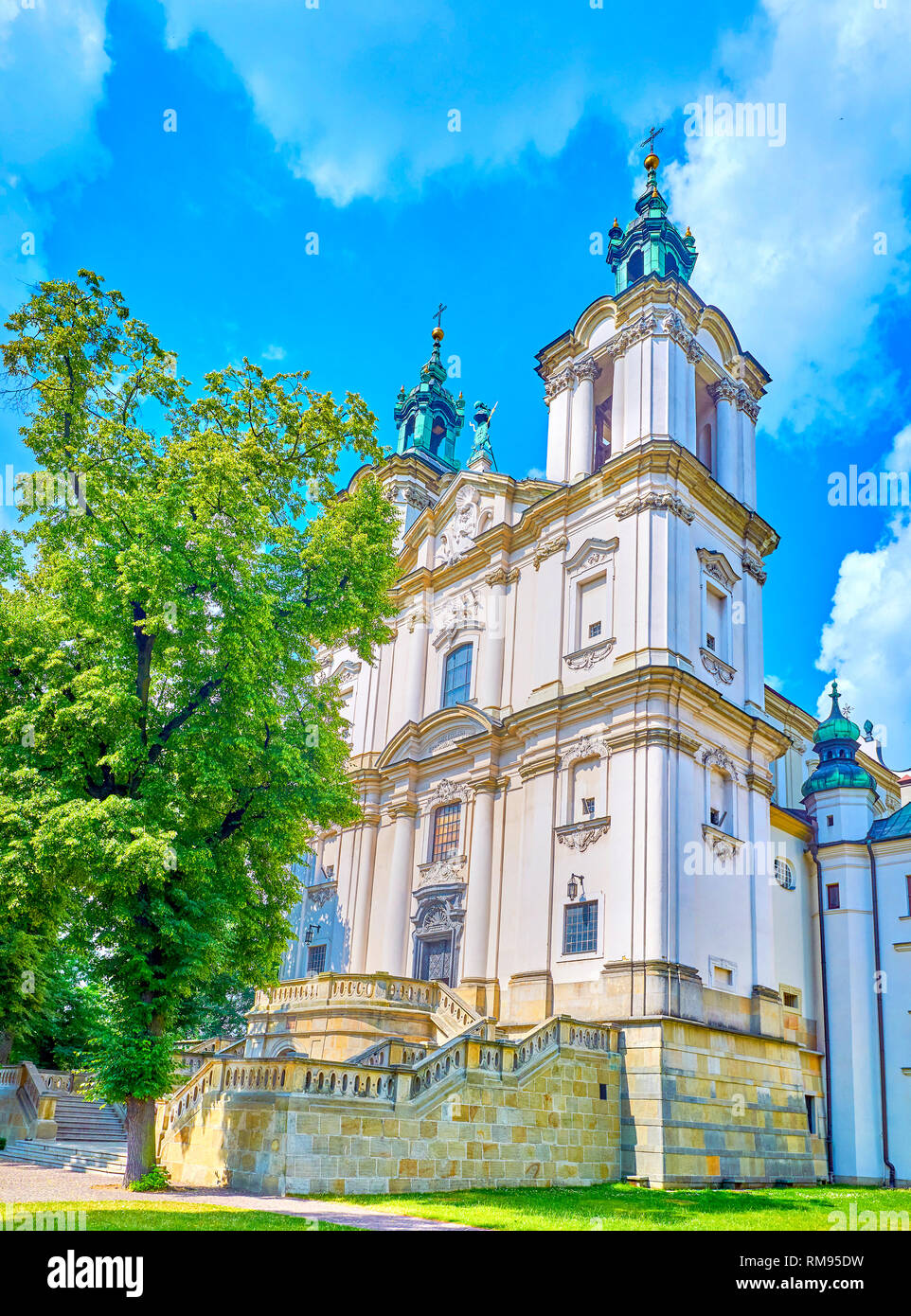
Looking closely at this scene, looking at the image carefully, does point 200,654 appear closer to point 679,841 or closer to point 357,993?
point 357,993

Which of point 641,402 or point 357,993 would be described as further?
point 641,402

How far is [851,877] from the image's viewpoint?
102 feet

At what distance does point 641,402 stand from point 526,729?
31.0 feet

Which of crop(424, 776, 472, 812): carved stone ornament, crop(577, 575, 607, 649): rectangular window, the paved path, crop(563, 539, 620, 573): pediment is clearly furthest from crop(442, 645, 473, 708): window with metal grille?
the paved path

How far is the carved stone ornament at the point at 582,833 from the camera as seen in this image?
79.0ft

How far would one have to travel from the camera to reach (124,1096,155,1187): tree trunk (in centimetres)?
1505

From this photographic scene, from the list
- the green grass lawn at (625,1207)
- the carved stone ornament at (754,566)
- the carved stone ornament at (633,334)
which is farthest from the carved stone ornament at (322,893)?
the carved stone ornament at (633,334)

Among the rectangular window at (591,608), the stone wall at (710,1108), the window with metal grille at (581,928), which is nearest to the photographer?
the stone wall at (710,1108)

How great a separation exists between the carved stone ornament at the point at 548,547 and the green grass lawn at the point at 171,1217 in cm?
1978

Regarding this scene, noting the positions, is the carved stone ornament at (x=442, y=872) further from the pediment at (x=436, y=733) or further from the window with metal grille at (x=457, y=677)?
the window with metal grille at (x=457, y=677)

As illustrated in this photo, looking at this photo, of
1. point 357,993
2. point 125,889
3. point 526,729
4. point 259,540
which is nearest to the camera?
point 125,889

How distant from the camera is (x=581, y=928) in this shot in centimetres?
2367
